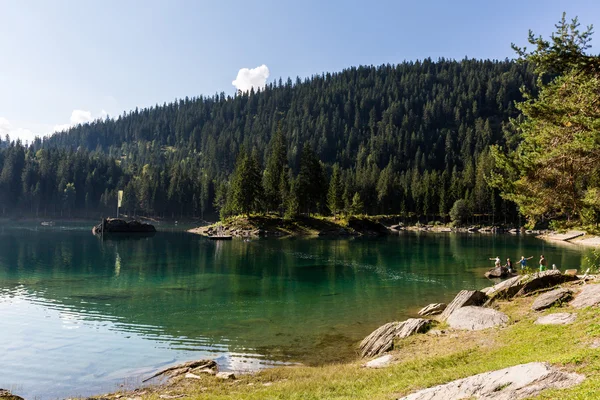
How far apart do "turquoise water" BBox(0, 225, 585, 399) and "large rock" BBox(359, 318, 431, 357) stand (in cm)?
109

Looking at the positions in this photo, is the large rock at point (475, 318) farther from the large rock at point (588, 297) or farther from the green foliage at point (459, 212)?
the green foliage at point (459, 212)

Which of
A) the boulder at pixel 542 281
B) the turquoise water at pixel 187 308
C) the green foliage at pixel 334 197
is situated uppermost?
the green foliage at pixel 334 197

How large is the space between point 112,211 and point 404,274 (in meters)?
186

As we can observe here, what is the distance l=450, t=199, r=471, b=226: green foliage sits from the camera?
464 feet

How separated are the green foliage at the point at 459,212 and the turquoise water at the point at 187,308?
8165cm

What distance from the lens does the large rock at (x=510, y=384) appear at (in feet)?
29.3

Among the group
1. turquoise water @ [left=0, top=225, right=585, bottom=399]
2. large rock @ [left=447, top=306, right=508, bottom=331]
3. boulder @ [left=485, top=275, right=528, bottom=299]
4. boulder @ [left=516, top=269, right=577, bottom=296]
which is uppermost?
boulder @ [left=516, top=269, right=577, bottom=296]

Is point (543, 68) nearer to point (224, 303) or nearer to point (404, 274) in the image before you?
point (224, 303)

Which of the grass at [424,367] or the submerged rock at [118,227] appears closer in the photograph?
the grass at [424,367]

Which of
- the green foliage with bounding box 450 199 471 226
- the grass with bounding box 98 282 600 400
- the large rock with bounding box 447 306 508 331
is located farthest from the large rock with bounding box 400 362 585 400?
the green foliage with bounding box 450 199 471 226

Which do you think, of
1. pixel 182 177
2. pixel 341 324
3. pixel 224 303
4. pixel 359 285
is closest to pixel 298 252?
pixel 359 285

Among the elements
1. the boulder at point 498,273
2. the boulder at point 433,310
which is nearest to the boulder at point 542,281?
the boulder at point 433,310

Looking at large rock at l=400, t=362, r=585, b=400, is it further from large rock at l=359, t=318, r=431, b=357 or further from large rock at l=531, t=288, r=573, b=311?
large rock at l=531, t=288, r=573, b=311

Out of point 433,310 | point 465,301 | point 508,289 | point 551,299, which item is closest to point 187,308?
point 433,310
